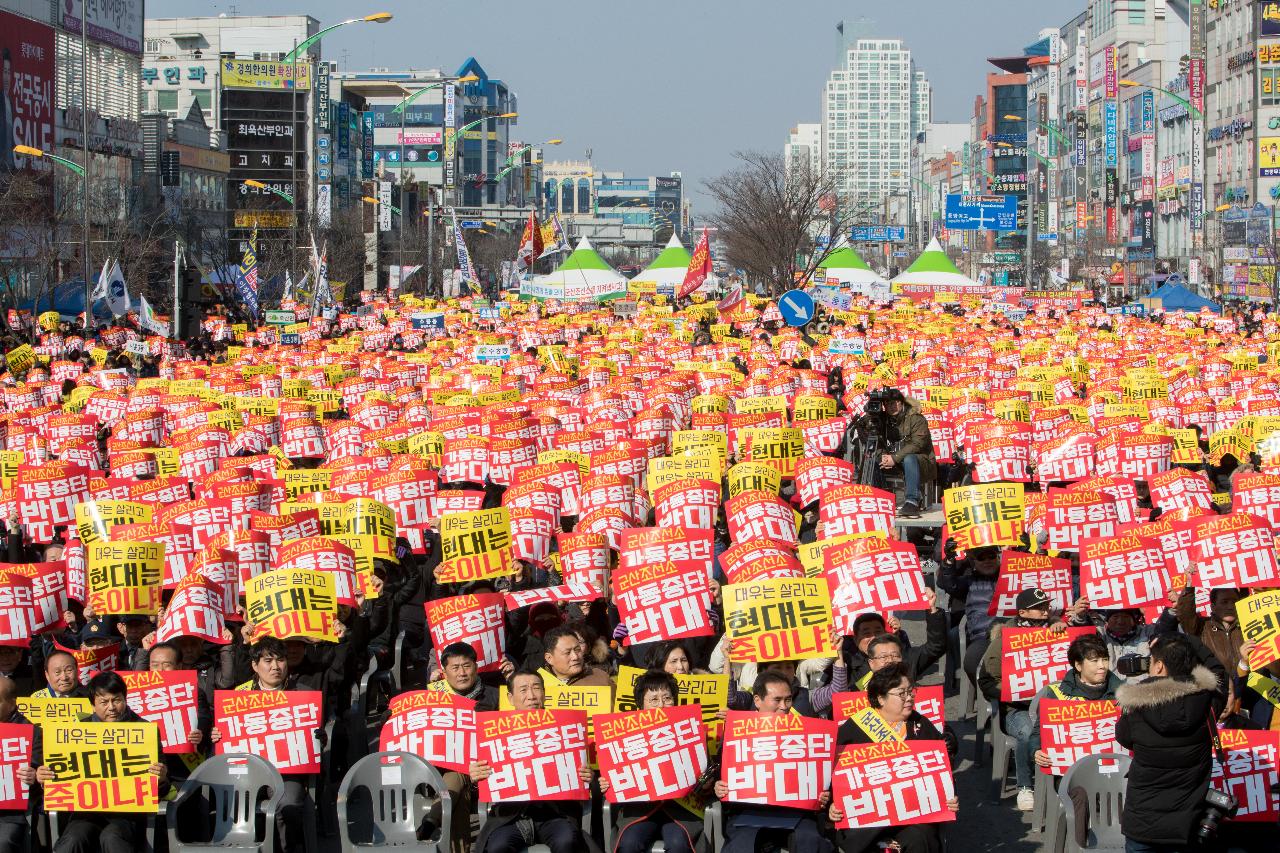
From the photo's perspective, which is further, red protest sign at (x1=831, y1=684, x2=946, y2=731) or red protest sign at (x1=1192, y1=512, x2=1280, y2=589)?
red protest sign at (x1=1192, y1=512, x2=1280, y2=589)

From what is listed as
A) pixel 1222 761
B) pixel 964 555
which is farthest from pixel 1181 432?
pixel 1222 761

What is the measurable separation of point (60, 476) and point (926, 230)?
7020 inches

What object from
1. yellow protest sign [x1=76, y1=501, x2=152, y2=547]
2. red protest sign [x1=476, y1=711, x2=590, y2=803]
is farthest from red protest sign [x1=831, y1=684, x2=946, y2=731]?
Answer: yellow protest sign [x1=76, y1=501, x2=152, y2=547]

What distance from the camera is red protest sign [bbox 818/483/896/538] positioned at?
12547mm

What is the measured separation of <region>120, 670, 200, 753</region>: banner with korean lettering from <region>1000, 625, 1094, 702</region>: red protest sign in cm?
384

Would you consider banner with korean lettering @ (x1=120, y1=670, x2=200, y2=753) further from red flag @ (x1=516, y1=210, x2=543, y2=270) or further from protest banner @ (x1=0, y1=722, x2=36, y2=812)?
red flag @ (x1=516, y1=210, x2=543, y2=270)

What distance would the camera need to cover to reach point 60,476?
15.2m

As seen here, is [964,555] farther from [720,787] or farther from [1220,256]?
[1220,256]

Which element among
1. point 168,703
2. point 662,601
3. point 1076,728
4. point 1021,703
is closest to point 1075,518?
point 1021,703

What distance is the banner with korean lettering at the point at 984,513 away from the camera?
12.1 meters

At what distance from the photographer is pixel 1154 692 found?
7145 mm

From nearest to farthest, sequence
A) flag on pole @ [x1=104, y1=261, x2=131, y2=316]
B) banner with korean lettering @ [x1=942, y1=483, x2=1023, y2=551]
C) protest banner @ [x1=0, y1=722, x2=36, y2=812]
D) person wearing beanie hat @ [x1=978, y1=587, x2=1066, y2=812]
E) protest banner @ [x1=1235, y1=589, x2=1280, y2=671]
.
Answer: protest banner @ [x1=0, y1=722, x2=36, y2=812]
protest banner @ [x1=1235, y1=589, x2=1280, y2=671]
person wearing beanie hat @ [x1=978, y1=587, x2=1066, y2=812]
banner with korean lettering @ [x1=942, y1=483, x2=1023, y2=551]
flag on pole @ [x1=104, y1=261, x2=131, y2=316]

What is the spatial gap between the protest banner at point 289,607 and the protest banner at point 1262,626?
456cm

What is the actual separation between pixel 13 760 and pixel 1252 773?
5060 mm
